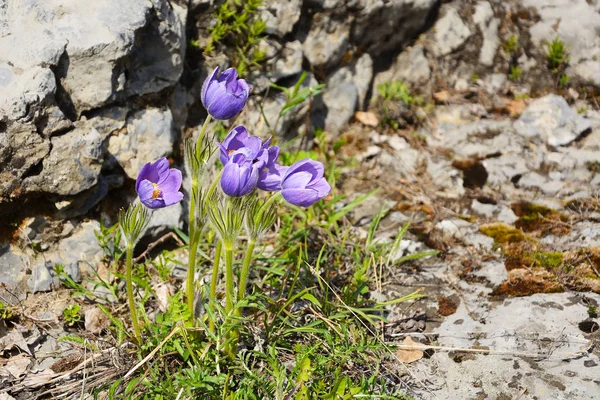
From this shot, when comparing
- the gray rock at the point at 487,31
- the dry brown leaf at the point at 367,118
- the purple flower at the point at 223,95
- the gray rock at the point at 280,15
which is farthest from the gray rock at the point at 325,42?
the purple flower at the point at 223,95

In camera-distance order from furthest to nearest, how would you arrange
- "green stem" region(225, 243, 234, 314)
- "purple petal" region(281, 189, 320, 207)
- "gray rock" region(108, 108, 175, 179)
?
"gray rock" region(108, 108, 175, 179), "green stem" region(225, 243, 234, 314), "purple petal" region(281, 189, 320, 207)

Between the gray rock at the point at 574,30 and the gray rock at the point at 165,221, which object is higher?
the gray rock at the point at 574,30

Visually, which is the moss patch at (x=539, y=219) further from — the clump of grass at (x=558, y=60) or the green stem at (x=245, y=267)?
the green stem at (x=245, y=267)

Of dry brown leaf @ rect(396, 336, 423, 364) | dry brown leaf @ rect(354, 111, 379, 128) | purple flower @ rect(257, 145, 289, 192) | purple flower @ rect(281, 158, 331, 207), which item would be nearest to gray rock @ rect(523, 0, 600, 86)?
dry brown leaf @ rect(354, 111, 379, 128)

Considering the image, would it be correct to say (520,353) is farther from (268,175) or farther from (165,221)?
(165,221)

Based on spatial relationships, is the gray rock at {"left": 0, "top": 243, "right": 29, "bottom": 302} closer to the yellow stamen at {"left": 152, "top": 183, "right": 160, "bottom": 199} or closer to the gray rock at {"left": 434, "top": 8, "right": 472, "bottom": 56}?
the yellow stamen at {"left": 152, "top": 183, "right": 160, "bottom": 199}

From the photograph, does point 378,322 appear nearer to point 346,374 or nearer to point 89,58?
point 346,374
